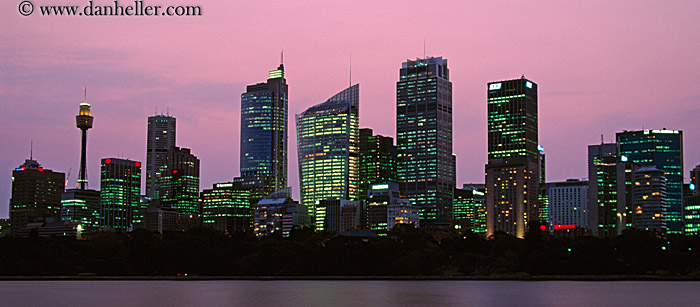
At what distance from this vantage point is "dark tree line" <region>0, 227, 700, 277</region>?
155000mm

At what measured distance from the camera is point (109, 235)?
188 metres

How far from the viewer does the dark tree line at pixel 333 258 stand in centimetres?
15500

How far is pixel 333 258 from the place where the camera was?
6358 inches
